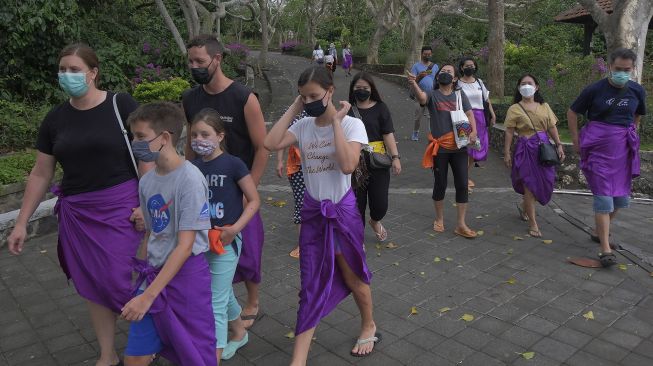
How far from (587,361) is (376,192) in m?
2.39

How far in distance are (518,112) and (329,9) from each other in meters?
38.8

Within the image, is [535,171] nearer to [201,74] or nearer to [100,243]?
[201,74]

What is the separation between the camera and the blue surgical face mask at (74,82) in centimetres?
310

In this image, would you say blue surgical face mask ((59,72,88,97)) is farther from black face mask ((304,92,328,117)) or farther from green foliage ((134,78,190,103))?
green foliage ((134,78,190,103))

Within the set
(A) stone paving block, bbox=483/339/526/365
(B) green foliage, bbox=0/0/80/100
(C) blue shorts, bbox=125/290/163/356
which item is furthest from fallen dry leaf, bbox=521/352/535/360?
(B) green foliage, bbox=0/0/80/100

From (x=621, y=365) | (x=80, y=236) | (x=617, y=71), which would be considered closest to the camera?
(x=80, y=236)

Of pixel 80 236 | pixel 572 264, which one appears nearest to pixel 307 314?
pixel 80 236

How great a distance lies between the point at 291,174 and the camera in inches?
214

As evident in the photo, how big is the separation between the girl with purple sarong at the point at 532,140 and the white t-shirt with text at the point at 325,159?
125 inches

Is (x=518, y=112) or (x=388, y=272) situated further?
(x=518, y=112)

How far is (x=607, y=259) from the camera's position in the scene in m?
4.96

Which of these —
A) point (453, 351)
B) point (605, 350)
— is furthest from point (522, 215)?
point (453, 351)

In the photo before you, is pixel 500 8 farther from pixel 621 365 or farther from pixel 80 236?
pixel 80 236

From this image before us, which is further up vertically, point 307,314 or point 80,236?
point 80,236
